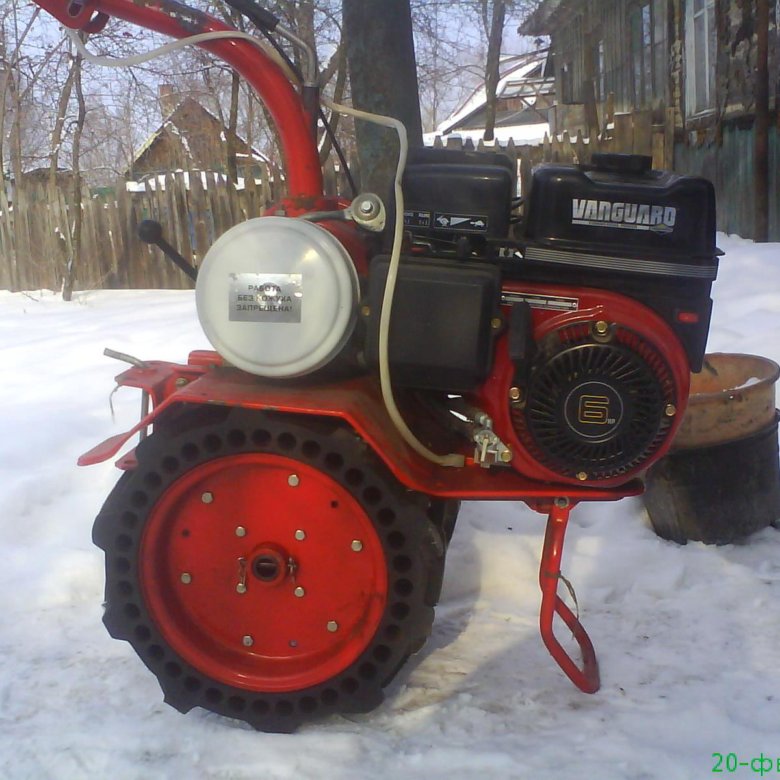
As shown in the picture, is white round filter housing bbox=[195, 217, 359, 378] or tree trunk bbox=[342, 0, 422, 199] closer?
white round filter housing bbox=[195, 217, 359, 378]

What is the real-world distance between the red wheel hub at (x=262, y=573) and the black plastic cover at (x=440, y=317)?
353mm

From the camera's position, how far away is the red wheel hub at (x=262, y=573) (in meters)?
2.06

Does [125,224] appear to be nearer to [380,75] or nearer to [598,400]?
[380,75]

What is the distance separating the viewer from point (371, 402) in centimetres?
209

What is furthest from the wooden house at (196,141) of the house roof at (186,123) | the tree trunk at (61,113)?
the tree trunk at (61,113)

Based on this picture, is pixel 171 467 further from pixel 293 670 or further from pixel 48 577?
pixel 48 577

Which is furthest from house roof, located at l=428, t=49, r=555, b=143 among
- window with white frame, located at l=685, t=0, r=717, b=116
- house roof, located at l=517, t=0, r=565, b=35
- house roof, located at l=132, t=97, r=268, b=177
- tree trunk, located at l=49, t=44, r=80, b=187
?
tree trunk, located at l=49, t=44, r=80, b=187

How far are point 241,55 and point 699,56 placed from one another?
380 inches

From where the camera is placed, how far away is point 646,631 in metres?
2.45

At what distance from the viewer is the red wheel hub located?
206 centimetres

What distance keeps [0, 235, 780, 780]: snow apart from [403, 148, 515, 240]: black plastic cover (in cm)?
115

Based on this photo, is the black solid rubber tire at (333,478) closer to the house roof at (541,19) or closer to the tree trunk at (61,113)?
the tree trunk at (61,113)

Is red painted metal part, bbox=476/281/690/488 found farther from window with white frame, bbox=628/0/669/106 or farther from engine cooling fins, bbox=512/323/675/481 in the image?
window with white frame, bbox=628/0/669/106

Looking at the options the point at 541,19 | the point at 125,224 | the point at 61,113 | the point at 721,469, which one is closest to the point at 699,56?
the point at 125,224
